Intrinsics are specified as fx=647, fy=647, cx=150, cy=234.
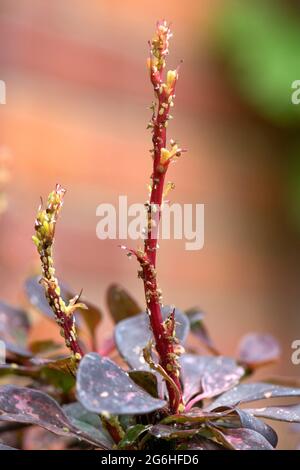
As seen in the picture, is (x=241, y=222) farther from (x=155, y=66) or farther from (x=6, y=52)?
(x=155, y=66)

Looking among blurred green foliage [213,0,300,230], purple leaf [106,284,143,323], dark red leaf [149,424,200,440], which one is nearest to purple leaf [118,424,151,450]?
dark red leaf [149,424,200,440]

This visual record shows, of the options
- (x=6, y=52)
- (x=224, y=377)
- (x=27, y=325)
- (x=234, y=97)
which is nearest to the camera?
(x=224, y=377)

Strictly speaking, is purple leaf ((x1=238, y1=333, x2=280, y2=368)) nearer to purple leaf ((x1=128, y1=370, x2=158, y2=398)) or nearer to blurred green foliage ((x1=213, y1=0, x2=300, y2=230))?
purple leaf ((x1=128, y1=370, x2=158, y2=398))

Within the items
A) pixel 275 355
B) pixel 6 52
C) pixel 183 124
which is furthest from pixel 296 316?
pixel 275 355

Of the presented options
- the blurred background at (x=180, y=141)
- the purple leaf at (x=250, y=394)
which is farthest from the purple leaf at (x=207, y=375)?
the blurred background at (x=180, y=141)

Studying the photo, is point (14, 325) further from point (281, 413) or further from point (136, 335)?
point (281, 413)

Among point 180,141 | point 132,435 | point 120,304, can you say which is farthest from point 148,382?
point 180,141

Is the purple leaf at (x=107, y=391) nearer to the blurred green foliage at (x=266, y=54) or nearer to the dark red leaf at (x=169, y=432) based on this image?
the dark red leaf at (x=169, y=432)
